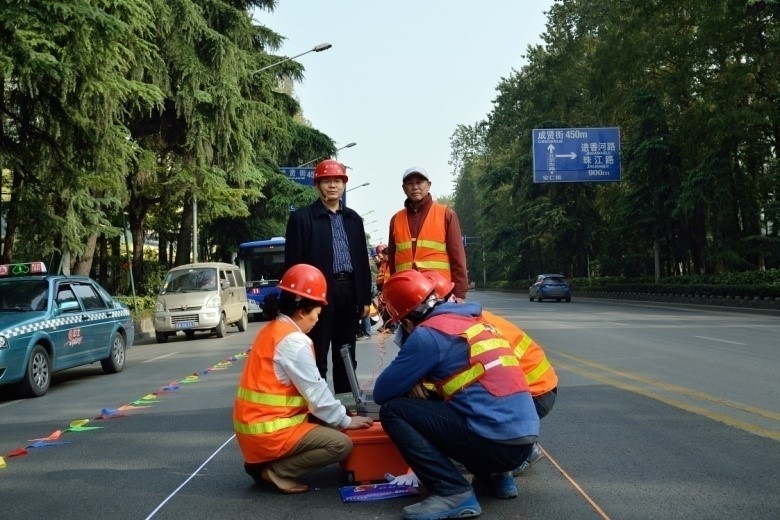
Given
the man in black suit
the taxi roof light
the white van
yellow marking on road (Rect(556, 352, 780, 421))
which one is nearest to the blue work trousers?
the man in black suit

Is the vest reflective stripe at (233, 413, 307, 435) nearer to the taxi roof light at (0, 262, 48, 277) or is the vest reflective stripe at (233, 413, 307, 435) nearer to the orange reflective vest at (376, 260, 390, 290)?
the orange reflective vest at (376, 260, 390, 290)

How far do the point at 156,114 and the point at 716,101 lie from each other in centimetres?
1994

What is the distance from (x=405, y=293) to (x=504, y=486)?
1314 mm

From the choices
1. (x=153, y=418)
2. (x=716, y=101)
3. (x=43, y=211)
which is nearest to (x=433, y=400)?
(x=153, y=418)

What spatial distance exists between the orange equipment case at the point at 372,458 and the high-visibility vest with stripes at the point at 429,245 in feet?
5.77

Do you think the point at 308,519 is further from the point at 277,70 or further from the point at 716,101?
the point at 277,70

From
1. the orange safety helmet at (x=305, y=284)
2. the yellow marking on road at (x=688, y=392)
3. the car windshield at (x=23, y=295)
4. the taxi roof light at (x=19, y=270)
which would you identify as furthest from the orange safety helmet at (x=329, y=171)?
the taxi roof light at (x=19, y=270)

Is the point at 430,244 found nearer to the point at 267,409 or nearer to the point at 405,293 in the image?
the point at 405,293

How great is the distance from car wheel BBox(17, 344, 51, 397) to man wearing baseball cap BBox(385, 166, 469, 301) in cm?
618

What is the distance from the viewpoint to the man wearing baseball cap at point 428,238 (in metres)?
6.80

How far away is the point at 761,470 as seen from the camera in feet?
18.6

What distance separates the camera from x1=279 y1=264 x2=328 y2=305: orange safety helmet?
525cm

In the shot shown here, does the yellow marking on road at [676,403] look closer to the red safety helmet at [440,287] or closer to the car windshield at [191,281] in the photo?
the red safety helmet at [440,287]

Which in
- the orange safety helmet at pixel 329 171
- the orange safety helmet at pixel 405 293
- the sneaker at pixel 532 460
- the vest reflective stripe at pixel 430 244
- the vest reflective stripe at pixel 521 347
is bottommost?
the sneaker at pixel 532 460
